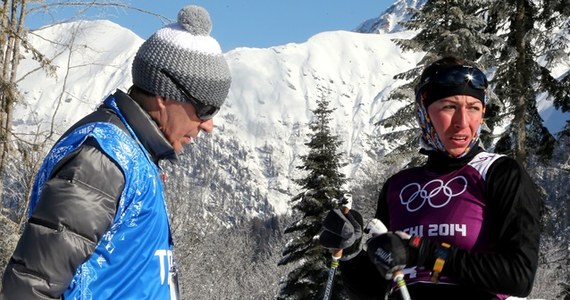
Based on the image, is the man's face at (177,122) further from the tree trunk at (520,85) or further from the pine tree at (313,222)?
the pine tree at (313,222)

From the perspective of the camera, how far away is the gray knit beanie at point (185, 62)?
238cm

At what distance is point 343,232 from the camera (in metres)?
3.53

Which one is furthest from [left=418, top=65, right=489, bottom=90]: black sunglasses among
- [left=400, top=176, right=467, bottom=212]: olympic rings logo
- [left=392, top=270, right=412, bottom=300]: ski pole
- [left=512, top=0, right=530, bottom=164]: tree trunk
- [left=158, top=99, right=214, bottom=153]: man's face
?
[left=512, top=0, right=530, bottom=164]: tree trunk

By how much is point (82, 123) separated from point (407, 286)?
1.81 metres

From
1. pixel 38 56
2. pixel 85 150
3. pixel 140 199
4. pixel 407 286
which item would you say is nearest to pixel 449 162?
pixel 407 286

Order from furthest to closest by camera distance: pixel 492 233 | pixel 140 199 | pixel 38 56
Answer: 1. pixel 38 56
2. pixel 492 233
3. pixel 140 199

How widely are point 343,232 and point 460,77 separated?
106 cm

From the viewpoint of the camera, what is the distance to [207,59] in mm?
2477

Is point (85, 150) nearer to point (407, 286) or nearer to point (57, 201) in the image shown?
point (57, 201)

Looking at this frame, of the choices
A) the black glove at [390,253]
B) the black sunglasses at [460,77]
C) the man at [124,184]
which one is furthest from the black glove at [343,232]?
the man at [124,184]

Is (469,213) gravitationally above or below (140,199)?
below

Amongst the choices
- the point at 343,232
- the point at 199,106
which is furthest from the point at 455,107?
the point at 199,106

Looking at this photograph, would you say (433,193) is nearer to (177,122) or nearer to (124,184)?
(177,122)

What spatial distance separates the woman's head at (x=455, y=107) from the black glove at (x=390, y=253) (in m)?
0.62
